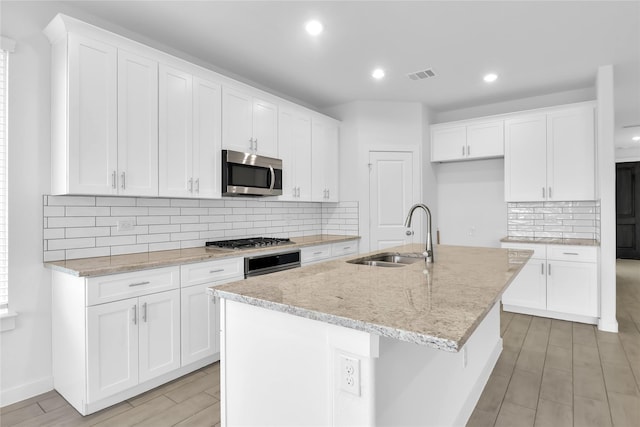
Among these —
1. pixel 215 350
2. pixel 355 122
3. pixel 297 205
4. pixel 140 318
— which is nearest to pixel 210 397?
pixel 215 350

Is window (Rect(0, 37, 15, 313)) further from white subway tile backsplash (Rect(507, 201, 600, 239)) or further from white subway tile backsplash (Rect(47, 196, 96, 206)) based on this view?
white subway tile backsplash (Rect(507, 201, 600, 239))

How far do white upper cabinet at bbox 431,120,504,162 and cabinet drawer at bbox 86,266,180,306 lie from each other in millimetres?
3842

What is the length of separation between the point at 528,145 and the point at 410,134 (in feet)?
4.65

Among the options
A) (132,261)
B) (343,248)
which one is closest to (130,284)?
(132,261)

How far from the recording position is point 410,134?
4785mm

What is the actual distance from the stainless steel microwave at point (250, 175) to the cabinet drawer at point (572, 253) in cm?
311

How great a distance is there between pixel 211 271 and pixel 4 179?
4.74ft

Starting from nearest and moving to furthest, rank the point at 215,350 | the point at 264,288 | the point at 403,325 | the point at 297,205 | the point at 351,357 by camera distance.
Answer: the point at 403,325 → the point at 351,357 → the point at 264,288 → the point at 215,350 → the point at 297,205

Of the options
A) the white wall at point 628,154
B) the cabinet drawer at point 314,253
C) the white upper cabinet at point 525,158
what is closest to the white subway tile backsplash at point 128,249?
the cabinet drawer at point 314,253

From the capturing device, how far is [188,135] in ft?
9.58

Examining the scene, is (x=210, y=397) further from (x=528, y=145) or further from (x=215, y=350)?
(x=528, y=145)

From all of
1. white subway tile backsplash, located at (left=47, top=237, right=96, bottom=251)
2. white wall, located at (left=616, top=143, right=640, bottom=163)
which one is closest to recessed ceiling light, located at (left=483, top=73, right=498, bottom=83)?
white subway tile backsplash, located at (left=47, top=237, right=96, bottom=251)

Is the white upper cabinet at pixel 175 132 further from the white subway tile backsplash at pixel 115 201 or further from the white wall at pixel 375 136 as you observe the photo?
the white wall at pixel 375 136

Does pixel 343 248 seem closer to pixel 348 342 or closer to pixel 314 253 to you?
pixel 314 253
